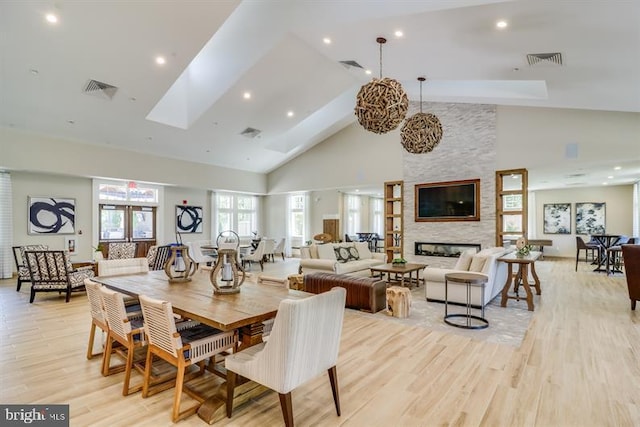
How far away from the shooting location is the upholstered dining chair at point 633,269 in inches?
196

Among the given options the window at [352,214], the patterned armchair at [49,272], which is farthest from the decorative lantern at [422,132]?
the window at [352,214]

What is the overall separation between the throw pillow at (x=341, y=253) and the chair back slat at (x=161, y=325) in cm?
536

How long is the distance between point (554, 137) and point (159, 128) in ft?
31.3

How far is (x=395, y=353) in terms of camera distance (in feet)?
11.5

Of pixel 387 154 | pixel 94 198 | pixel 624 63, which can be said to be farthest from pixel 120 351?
pixel 387 154

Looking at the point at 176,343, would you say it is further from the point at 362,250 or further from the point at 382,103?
the point at 362,250

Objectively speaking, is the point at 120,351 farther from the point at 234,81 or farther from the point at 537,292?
the point at 537,292

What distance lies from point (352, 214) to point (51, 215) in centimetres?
1047

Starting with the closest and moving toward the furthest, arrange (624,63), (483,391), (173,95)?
(483,391)
(624,63)
(173,95)

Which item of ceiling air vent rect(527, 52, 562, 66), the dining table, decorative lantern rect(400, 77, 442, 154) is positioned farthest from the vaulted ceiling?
the dining table

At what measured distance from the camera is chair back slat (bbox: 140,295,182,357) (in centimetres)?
221

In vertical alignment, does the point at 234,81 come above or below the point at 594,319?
above

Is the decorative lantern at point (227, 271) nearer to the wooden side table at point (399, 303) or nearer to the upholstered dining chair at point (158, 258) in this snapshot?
the wooden side table at point (399, 303)

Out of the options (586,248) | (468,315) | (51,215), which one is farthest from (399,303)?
(51,215)
